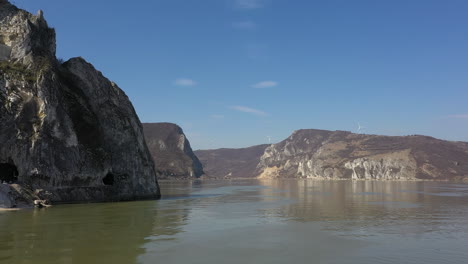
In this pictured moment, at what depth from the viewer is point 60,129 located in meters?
57.2

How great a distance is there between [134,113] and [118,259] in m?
59.6

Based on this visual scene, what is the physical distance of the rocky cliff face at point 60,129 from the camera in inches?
2094

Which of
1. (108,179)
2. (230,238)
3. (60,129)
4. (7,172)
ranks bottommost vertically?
(230,238)

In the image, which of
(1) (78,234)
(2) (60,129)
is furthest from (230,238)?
(2) (60,129)

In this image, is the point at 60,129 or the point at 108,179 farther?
the point at 108,179

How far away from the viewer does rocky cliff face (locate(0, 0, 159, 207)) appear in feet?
174

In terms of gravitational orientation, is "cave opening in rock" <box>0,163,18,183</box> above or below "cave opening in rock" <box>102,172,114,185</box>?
above

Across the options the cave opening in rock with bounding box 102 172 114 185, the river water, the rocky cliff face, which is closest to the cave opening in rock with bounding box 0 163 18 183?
the rocky cliff face

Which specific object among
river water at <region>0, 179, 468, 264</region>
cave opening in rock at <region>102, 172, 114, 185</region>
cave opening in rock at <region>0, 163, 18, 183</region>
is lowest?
river water at <region>0, 179, 468, 264</region>

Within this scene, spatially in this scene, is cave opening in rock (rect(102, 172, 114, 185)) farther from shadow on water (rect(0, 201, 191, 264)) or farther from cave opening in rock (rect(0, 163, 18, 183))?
shadow on water (rect(0, 201, 191, 264))

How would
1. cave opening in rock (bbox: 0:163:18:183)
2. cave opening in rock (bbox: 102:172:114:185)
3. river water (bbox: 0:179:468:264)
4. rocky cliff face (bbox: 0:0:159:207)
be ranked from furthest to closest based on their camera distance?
1. cave opening in rock (bbox: 102:172:114:185)
2. cave opening in rock (bbox: 0:163:18:183)
3. rocky cliff face (bbox: 0:0:159:207)
4. river water (bbox: 0:179:468:264)

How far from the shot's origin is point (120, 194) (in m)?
65.2

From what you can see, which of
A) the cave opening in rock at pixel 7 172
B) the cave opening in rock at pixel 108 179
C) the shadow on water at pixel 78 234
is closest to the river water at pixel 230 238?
the shadow on water at pixel 78 234

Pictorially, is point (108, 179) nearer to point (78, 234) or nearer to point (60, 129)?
point (60, 129)
